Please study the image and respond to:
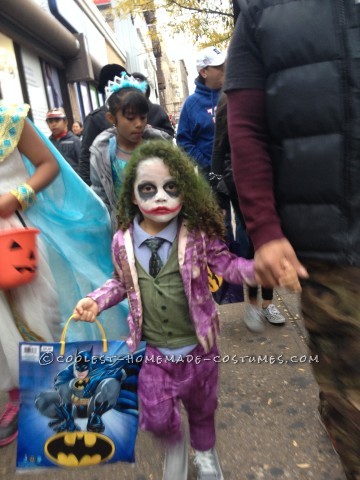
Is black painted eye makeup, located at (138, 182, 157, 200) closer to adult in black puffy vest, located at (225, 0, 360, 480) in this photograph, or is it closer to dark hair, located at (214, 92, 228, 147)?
adult in black puffy vest, located at (225, 0, 360, 480)

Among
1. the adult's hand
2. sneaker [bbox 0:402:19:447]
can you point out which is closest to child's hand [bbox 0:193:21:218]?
sneaker [bbox 0:402:19:447]

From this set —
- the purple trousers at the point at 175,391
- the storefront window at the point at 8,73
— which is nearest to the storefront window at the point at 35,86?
the storefront window at the point at 8,73

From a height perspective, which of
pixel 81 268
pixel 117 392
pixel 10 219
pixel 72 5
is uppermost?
pixel 72 5

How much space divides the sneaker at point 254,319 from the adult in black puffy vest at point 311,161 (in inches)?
76.7

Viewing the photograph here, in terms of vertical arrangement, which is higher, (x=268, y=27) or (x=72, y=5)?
(x=72, y=5)

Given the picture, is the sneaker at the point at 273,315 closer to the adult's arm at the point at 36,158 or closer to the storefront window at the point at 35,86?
the adult's arm at the point at 36,158

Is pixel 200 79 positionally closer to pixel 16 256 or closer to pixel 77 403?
pixel 16 256

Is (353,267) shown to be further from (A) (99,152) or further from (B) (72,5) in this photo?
(B) (72,5)

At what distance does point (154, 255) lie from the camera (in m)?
1.88

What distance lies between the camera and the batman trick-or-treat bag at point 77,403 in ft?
5.68

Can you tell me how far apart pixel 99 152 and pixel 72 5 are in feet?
35.9

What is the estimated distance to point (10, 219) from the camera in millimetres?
2254

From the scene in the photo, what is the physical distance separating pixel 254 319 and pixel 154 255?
1.81 meters

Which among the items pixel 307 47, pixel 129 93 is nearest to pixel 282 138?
pixel 307 47
